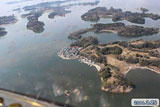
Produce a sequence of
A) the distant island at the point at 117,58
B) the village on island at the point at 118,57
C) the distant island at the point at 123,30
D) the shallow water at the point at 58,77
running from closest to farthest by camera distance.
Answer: the shallow water at the point at 58,77
the distant island at the point at 117,58
the village on island at the point at 118,57
the distant island at the point at 123,30

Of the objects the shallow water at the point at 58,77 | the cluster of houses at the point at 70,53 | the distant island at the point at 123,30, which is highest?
the distant island at the point at 123,30

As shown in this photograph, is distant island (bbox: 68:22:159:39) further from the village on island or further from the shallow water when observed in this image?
the shallow water

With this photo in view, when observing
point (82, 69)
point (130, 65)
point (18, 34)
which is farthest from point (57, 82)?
point (18, 34)

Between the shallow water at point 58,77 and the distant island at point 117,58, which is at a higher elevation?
the distant island at point 117,58

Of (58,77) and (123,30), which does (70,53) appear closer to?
(58,77)

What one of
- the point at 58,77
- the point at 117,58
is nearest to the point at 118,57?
the point at 117,58

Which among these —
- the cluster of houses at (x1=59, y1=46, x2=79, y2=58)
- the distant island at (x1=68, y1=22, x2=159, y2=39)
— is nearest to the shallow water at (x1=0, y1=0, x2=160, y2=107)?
the cluster of houses at (x1=59, y1=46, x2=79, y2=58)

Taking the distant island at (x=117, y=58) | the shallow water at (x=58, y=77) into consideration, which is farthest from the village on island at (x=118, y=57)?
the shallow water at (x=58, y=77)

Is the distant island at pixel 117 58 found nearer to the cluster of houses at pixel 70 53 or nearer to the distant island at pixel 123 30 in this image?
the cluster of houses at pixel 70 53

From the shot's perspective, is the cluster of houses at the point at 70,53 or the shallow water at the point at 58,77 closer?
the shallow water at the point at 58,77
